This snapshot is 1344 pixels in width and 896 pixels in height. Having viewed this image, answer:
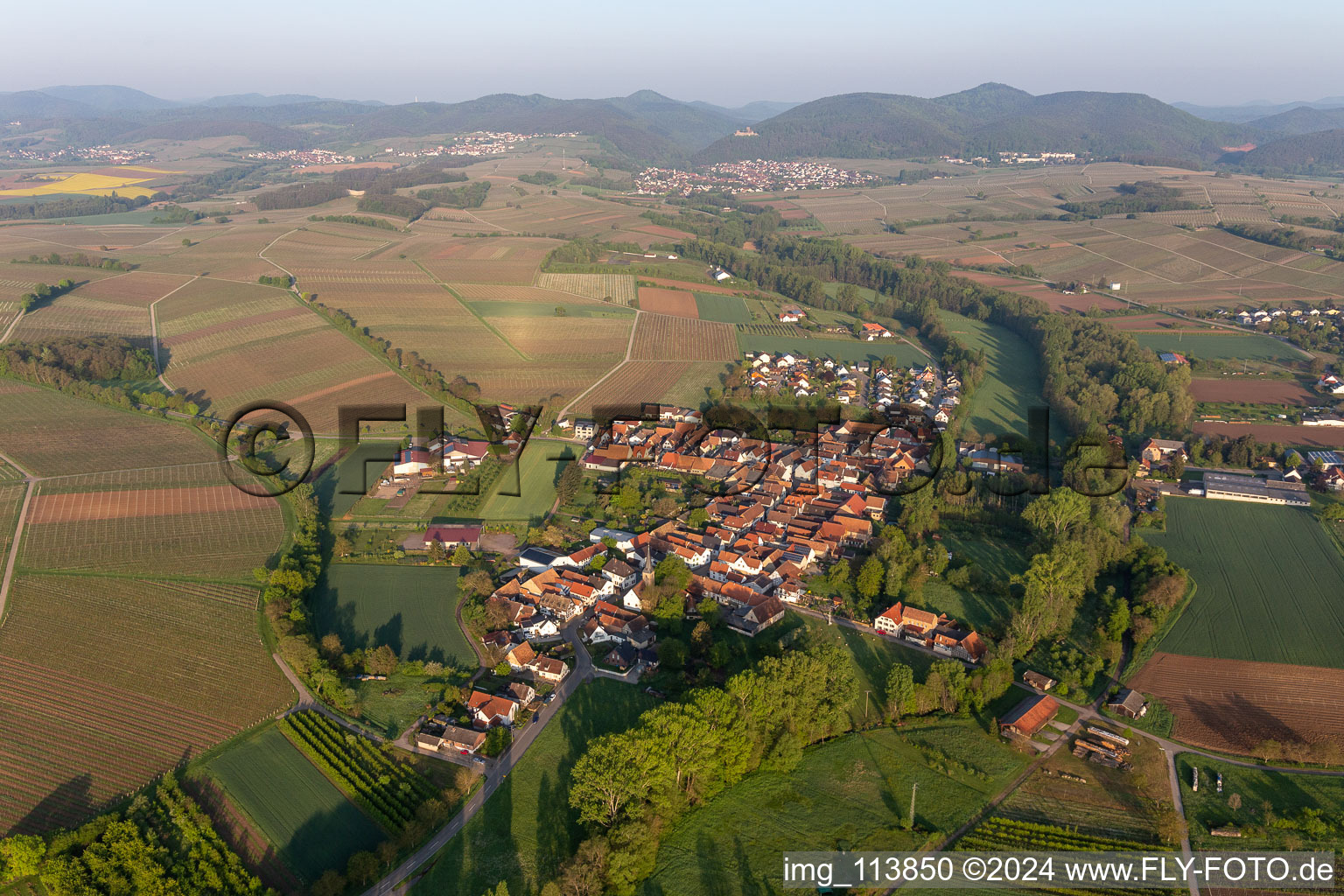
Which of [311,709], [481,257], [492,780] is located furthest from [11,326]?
[492,780]

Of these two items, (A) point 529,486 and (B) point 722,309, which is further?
(B) point 722,309

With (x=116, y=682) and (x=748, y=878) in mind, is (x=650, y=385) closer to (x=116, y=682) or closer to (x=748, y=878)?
(x=116, y=682)

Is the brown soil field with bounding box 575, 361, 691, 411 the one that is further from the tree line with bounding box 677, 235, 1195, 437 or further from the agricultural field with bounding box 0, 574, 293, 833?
the agricultural field with bounding box 0, 574, 293, 833

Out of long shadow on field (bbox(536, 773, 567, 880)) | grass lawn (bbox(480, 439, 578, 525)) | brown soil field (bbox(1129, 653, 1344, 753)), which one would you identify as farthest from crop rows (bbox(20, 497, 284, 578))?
brown soil field (bbox(1129, 653, 1344, 753))

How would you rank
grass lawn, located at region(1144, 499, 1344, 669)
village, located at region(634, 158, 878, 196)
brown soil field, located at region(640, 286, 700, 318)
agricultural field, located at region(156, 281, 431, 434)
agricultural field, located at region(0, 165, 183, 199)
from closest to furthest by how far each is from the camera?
grass lawn, located at region(1144, 499, 1344, 669) → agricultural field, located at region(156, 281, 431, 434) → brown soil field, located at region(640, 286, 700, 318) → agricultural field, located at region(0, 165, 183, 199) → village, located at region(634, 158, 878, 196)

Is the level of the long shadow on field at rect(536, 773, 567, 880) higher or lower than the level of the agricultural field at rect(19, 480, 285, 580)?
lower

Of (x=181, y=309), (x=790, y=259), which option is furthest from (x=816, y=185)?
(x=181, y=309)
